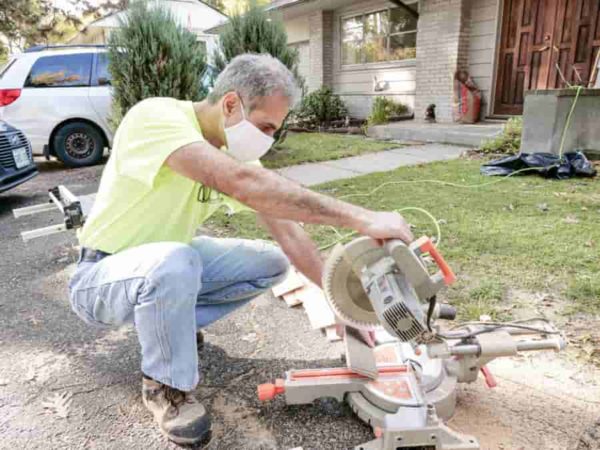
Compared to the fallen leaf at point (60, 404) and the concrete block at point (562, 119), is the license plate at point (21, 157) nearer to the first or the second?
the fallen leaf at point (60, 404)

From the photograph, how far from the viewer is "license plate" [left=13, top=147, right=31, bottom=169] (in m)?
5.06

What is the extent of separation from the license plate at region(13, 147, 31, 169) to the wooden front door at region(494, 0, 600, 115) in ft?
24.9

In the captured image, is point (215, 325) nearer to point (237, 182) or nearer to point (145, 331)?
point (145, 331)

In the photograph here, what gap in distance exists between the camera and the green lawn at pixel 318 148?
6977 millimetres

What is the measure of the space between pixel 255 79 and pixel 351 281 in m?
0.79

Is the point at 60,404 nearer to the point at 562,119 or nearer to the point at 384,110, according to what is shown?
the point at 562,119

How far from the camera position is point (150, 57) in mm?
5926

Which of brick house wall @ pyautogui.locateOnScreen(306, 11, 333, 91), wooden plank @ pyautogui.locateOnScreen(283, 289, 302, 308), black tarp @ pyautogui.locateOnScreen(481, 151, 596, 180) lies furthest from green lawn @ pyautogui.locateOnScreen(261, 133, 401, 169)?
wooden plank @ pyautogui.locateOnScreen(283, 289, 302, 308)

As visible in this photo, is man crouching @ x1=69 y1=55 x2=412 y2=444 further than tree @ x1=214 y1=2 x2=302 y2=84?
No

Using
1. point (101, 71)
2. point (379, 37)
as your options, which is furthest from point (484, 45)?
point (101, 71)

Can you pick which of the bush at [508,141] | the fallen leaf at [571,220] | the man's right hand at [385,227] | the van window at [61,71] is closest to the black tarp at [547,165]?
the bush at [508,141]

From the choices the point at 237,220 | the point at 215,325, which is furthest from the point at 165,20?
the point at 215,325

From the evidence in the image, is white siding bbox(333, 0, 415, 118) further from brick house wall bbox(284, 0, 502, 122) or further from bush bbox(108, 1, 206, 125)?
bush bbox(108, 1, 206, 125)

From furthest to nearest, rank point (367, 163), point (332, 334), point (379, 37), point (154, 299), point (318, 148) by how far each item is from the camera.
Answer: point (379, 37), point (318, 148), point (367, 163), point (332, 334), point (154, 299)
